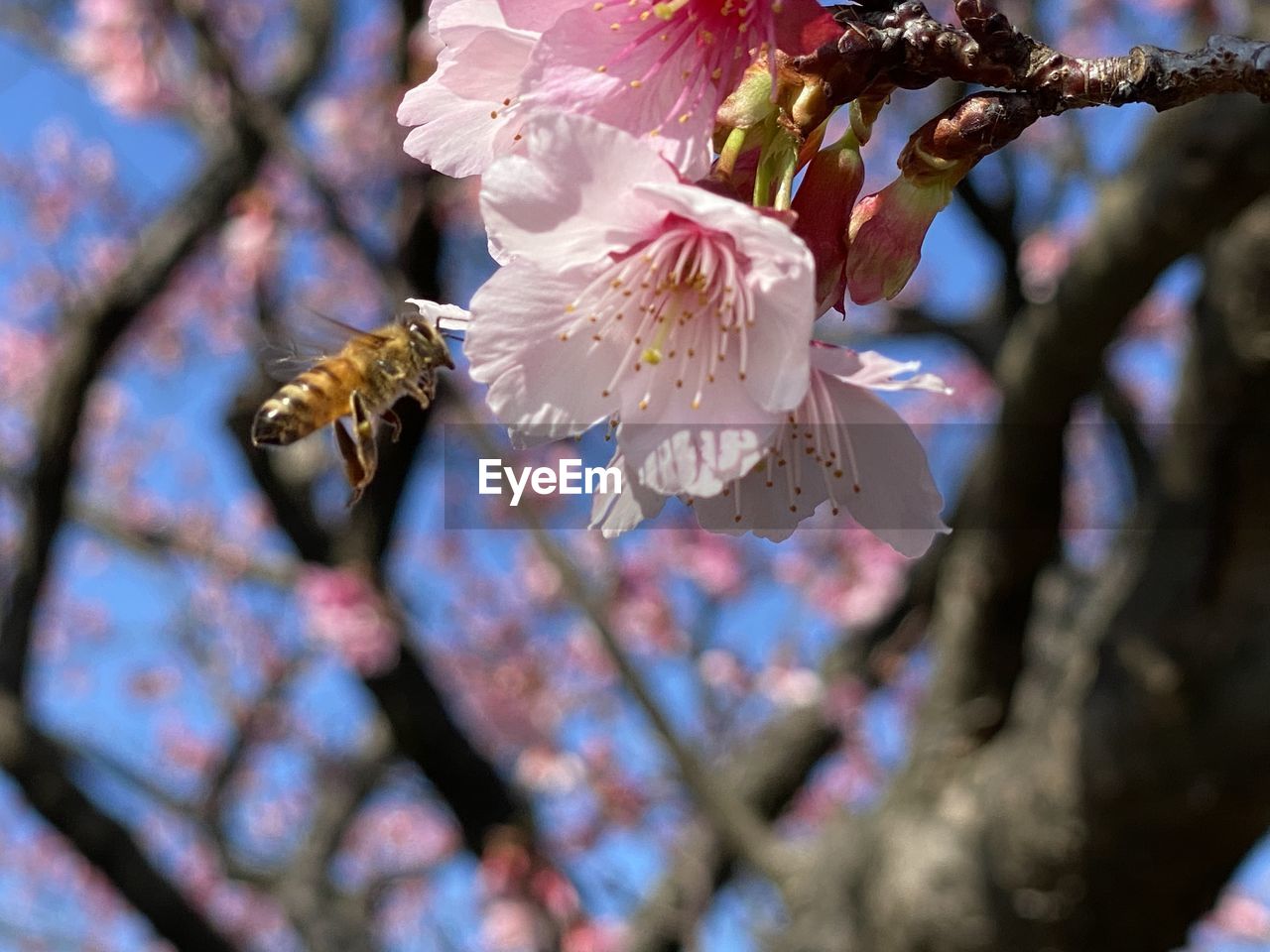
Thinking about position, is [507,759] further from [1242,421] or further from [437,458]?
A: [1242,421]

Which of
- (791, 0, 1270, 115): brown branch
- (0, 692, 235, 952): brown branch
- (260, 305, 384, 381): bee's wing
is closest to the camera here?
(791, 0, 1270, 115): brown branch

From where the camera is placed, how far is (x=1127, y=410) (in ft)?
11.6

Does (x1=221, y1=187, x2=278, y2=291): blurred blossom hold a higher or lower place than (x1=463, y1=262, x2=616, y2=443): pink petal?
lower

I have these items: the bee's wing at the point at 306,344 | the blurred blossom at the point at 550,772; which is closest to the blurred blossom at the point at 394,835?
the blurred blossom at the point at 550,772

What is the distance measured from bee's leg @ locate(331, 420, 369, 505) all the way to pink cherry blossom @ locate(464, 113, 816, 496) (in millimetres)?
201

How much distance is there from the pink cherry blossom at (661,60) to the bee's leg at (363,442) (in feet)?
1.27

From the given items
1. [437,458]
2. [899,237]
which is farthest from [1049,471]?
[437,458]

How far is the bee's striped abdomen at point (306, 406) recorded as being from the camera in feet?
3.67

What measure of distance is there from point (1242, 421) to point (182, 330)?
8.04 metres

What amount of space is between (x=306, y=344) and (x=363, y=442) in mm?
324

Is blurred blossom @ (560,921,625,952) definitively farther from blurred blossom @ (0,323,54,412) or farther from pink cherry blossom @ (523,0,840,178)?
blurred blossom @ (0,323,54,412)

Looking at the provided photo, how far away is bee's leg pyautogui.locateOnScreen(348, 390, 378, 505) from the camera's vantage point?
0.97 m

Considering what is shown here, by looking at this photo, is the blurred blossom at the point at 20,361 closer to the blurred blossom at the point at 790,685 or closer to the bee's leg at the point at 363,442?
the blurred blossom at the point at 790,685

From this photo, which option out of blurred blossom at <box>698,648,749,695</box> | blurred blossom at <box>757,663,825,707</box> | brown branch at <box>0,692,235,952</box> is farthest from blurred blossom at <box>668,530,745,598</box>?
brown branch at <box>0,692,235,952</box>
